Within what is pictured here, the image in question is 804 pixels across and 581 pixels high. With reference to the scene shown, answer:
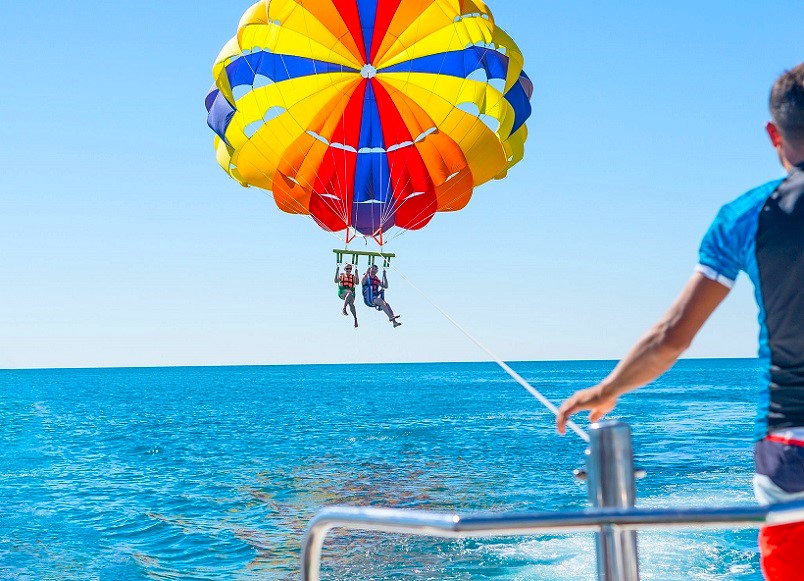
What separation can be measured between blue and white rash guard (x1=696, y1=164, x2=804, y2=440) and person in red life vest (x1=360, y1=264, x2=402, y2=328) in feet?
32.3

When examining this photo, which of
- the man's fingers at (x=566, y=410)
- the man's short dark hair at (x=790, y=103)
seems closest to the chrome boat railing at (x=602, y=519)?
the man's fingers at (x=566, y=410)

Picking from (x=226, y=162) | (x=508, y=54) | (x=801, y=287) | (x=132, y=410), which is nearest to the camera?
(x=801, y=287)

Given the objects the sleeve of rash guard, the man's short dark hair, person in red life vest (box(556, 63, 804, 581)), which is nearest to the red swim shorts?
person in red life vest (box(556, 63, 804, 581))

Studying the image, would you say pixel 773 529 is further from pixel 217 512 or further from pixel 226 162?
pixel 217 512

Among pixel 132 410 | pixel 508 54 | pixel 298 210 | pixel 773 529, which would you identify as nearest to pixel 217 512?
pixel 298 210

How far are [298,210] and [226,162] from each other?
124cm

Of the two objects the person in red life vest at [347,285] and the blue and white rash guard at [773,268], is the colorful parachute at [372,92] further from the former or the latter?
the blue and white rash guard at [773,268]

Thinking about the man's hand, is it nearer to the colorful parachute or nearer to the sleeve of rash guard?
the sleeve of rash guard

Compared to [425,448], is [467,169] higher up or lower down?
higher up

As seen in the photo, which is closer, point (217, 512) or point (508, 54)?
point (508, 54)

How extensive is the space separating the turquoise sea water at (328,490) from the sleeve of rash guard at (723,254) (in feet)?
32.0

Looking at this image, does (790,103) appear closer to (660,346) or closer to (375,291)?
(660,346)

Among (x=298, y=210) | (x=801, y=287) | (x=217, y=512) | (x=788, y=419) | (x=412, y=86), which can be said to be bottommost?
(x=217, y=512)

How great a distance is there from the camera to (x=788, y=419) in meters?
2.03
